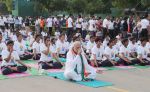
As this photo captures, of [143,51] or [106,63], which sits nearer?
[106,63]

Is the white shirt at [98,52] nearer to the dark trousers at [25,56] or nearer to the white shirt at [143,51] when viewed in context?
the white shirt at [143,51]

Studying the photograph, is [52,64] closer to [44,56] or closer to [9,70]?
[44,56]

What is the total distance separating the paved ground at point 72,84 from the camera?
8.53 meters

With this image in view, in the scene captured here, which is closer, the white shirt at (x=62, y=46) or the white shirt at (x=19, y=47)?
the white shirt at (x=19, y=47)

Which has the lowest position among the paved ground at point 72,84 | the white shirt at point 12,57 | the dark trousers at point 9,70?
the paved ground at point 72,84

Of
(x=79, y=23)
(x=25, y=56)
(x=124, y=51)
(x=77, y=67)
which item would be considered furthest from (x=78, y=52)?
(x=79, y=23)

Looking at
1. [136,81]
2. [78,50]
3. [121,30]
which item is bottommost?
[136,81]

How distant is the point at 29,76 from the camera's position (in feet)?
33.5

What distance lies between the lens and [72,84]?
914 centimetres

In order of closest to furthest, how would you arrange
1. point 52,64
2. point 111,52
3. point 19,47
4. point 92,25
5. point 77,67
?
point 77,67, point 52,64, point 111,52, point 19,47, point 92,25

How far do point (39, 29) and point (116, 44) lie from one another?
14919 mm

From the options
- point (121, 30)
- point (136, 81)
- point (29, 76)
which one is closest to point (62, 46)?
point (29, 76)

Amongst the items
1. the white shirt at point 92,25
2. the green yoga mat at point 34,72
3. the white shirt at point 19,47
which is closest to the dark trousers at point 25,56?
the white shirt at point 19,47

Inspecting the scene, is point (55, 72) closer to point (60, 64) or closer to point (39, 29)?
point (60, 64)
